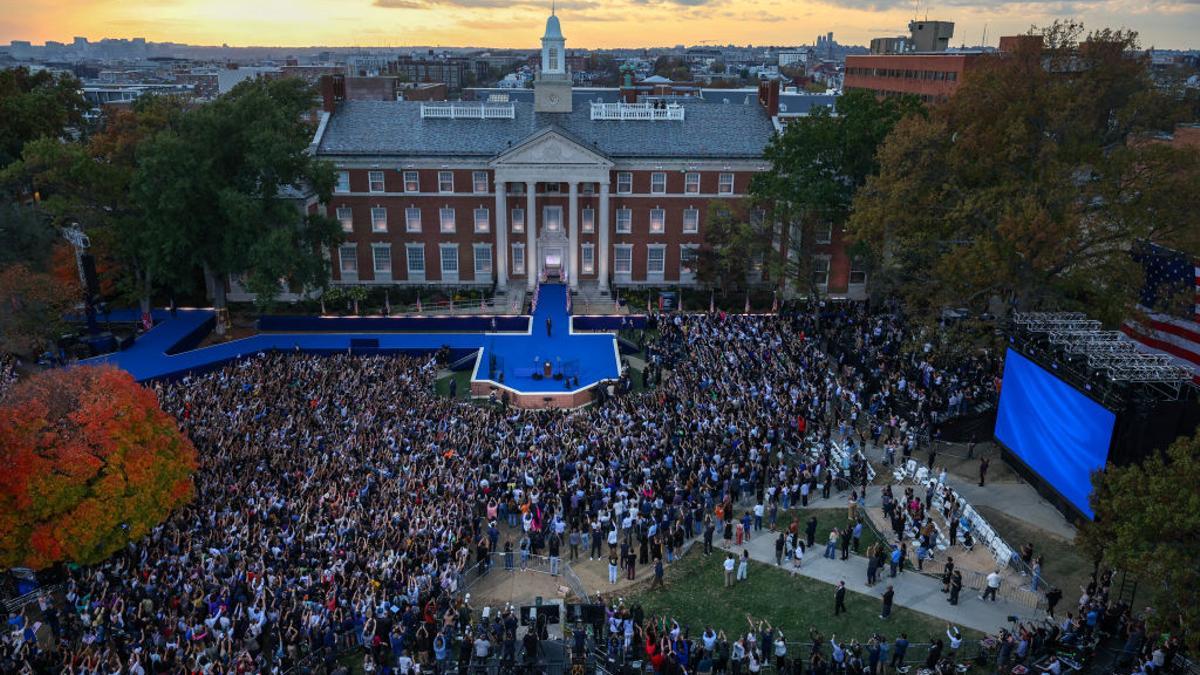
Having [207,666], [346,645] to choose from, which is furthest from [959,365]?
[207,666]

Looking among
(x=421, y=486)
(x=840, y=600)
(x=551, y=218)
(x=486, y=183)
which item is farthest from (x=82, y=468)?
(x=551, y=218)

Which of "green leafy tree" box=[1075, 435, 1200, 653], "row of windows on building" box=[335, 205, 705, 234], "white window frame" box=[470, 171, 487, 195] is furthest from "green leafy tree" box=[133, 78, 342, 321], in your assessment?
"green leafy tree" box=[1075, 435, 1200, 653]

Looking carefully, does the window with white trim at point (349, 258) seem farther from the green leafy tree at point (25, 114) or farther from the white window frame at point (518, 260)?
the green leafy tree at point (25, 114)

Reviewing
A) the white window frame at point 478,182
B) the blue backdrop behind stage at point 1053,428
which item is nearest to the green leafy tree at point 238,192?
the white window frame at point 478,182

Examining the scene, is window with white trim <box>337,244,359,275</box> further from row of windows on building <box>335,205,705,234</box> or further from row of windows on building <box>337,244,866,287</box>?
row of windows on building <box>335,205,705,234</box>

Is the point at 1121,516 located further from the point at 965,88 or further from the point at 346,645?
the point at 965,88
